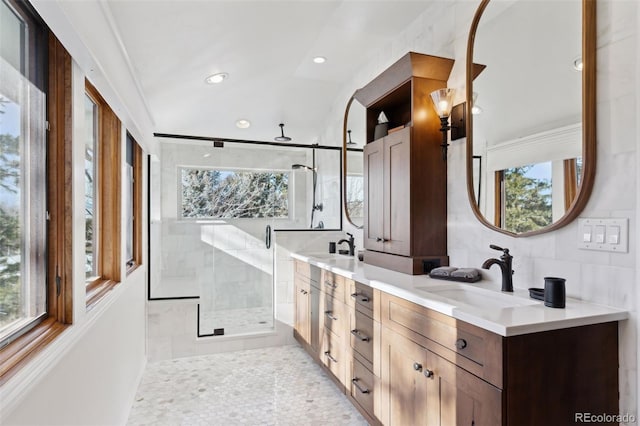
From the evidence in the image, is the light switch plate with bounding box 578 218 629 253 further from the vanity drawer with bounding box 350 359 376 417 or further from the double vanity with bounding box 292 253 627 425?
the vanity drawer with bounding box 350 359 376 417

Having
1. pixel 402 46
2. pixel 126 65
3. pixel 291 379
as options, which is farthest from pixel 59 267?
pixel 402 46

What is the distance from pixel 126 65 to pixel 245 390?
7.49 ft

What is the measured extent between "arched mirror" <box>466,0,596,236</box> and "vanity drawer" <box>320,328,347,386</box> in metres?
1.26

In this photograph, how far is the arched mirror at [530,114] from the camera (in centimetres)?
151

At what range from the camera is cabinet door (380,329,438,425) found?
1569 mm

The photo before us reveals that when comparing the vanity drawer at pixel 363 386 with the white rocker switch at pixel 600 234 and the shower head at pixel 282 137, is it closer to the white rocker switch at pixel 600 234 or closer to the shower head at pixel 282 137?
the white rocker switch at pixel 600 234

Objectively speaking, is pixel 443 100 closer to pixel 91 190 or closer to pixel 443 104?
pixel 443 104

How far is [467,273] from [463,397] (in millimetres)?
754

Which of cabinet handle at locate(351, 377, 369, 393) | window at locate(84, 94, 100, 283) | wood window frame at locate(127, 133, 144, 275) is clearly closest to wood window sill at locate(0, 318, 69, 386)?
window at locate(84, 94, 100, 283)

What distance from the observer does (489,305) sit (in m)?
1.68

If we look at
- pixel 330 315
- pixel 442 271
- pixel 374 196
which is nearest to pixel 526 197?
pixel 442 271

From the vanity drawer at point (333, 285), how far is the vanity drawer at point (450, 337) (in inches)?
25.1

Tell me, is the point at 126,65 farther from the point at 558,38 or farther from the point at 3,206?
the point at 558,38

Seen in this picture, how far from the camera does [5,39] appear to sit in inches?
42.3
